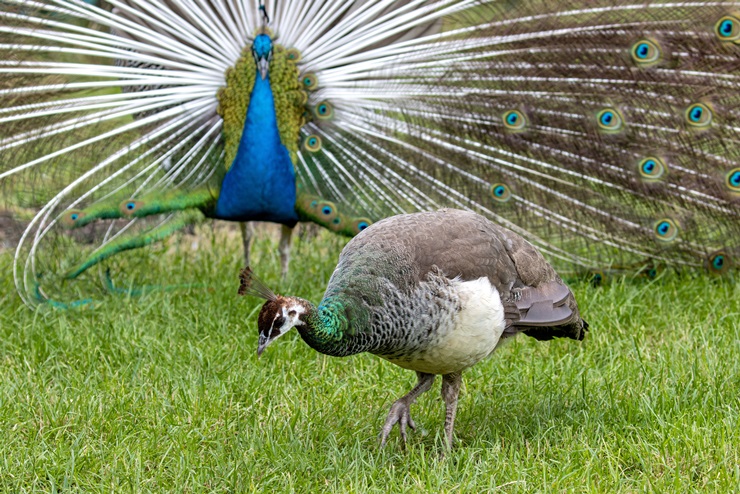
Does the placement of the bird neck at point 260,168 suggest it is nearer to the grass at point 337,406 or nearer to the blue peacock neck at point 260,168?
the blue peacock neck at point 260,168

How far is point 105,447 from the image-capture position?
10.1ft

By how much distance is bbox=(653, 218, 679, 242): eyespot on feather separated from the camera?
4602mm

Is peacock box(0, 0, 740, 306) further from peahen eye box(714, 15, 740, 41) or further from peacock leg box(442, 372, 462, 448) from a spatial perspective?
peacock leg box(442, 372, 462, 448)

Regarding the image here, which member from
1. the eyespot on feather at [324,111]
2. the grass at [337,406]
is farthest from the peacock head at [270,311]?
the eyespot on feather at [324,111]

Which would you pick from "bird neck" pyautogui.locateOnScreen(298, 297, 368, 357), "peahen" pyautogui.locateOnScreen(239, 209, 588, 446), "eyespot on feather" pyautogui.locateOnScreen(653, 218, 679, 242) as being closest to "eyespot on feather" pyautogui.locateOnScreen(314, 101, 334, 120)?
"eyespot on feather" pyautogui.locateOnScreen(653, 218, 679, 242)

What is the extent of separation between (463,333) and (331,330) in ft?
1.37

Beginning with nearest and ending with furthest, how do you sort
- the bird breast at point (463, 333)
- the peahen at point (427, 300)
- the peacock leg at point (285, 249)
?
the peahen at point (427, 300) < the bird breast at point (463, 333) < the peacock leg at point (285, 249)

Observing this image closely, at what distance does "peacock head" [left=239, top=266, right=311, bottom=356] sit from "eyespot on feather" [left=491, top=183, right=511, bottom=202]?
221 cm

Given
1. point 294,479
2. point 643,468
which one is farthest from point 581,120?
point 294,479

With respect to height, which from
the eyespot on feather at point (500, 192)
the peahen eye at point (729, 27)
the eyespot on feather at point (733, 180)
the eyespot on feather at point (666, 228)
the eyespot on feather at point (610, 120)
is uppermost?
the peahen eye at point (729, 27)

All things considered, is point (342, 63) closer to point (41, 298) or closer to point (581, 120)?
point (581, 120)

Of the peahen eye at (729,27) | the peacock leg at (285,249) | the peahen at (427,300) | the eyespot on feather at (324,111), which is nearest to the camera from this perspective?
the peahen at (427,300)

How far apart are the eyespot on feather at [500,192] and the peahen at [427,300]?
1.38 metres

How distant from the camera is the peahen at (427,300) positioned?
2621 mm
